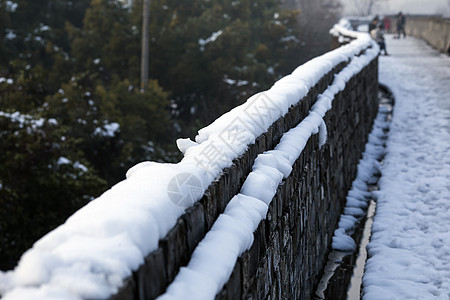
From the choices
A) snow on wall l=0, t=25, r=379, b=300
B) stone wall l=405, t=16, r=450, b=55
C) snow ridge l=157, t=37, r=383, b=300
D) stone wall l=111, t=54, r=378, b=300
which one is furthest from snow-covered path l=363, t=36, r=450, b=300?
stone wall l=405, t=16, r=450, b=55

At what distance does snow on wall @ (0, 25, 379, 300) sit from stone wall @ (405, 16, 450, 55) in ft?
65.9

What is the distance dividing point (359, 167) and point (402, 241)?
3.15m

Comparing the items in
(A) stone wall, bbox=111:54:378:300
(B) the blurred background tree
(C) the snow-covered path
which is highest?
(A) stone wall, bbox=111:54:378:300

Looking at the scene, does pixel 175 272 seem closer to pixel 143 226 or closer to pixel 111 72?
pixel 143 226

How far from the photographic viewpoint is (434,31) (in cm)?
2602

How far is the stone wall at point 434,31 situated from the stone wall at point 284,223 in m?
16.3

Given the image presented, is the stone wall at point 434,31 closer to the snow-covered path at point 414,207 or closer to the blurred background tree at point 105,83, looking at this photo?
the blurred background tree at point 105,83

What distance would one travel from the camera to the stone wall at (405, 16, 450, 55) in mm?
22734

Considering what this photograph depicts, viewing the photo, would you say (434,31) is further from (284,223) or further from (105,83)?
(284,223)

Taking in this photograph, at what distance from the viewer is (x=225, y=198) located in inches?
115

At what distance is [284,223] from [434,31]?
24.2 meters

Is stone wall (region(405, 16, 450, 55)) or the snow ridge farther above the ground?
the snow ridge

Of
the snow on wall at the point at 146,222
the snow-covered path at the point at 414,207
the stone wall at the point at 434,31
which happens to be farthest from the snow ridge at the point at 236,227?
the stone wall at the point at 434,31

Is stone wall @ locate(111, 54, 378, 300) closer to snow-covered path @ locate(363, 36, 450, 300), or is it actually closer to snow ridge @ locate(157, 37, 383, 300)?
snow ridge @ locate(157, 37, 383, 300)
